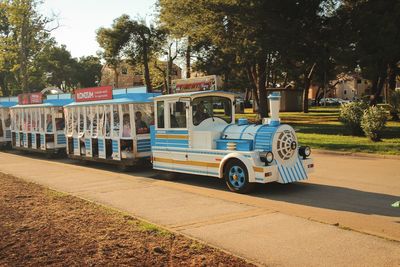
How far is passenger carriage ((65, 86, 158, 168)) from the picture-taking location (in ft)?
48.3

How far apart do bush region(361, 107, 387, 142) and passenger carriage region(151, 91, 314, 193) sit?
29.5 ft

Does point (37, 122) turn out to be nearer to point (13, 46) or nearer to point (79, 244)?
point (79, 244)

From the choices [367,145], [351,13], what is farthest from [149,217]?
[351,13]

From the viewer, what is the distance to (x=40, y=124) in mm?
21531

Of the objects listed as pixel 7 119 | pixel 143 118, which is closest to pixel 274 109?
pixel 143 118

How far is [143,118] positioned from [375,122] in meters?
10.0

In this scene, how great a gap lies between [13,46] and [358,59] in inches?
1081

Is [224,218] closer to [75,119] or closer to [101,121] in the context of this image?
[101,121]

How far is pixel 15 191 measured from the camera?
11062 millimetres

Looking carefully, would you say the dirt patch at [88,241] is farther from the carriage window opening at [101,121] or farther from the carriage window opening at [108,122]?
the carriage window opening at [101,121]

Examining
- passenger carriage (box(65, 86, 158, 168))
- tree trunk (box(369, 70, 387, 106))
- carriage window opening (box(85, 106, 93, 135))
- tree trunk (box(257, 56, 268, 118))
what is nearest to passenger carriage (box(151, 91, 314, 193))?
passenger carriage (box(65, 86, 158, 168))

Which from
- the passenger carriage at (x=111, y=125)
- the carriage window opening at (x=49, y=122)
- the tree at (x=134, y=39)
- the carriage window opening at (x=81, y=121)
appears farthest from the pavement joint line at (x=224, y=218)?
the tree at (x=134, y=39)

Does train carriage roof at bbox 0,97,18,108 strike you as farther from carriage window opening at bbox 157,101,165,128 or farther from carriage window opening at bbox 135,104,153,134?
carriage window opening at bbox 157,101,165,128

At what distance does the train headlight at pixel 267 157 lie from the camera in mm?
10061
